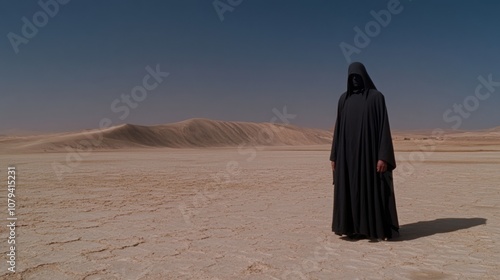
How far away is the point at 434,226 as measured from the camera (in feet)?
17.3

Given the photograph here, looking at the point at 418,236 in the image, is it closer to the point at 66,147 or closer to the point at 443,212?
the point at 443,212

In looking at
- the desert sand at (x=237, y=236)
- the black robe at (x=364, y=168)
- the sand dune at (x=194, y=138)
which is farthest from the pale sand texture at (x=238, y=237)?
the sand dune at (x=194, y=138)

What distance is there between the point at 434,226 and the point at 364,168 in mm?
1544

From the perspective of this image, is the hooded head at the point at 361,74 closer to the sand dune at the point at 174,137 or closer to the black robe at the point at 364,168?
the black robe at the point at 364,168

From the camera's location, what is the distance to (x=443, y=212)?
20.8ft

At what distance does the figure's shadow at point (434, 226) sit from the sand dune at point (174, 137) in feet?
136

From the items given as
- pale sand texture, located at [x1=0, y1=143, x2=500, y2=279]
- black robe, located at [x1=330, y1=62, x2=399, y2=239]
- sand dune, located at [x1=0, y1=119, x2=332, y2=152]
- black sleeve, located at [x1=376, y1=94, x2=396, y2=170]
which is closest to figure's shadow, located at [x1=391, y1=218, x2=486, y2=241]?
pale sand texture, located at [x1=0, y1=143, x2=500, y2=279]

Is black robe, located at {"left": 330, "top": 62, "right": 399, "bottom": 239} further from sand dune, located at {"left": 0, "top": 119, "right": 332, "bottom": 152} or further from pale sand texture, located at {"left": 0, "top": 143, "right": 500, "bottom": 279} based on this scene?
sand dune, located at {"left": 0, "top": 119, "right": 332, "bottom": 152}

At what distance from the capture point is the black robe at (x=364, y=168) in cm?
452

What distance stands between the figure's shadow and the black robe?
0.19m

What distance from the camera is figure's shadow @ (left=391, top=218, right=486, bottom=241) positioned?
4797 millimetres

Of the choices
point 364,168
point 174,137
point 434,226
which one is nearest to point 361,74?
point 364,168

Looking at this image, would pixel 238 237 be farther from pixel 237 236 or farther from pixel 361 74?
pixel 361 74

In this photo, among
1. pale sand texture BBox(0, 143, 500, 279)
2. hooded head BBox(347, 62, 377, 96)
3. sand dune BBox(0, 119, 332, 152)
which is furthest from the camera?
sand dune BBox(0, 119, 332, 152)
